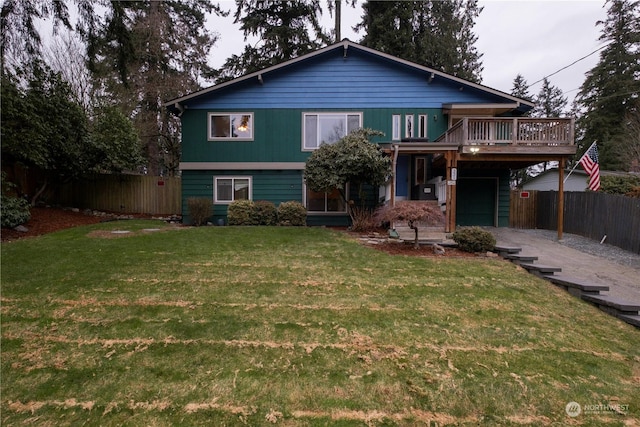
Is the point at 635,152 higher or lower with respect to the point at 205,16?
lower

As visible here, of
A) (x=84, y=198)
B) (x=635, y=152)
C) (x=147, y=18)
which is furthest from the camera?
(x=635, y=152)

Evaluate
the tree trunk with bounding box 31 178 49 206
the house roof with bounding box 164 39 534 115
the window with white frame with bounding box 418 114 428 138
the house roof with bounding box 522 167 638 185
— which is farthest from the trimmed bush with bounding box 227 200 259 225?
the house roof with bounding box 522 167 638 185

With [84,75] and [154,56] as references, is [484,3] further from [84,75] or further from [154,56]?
[84,75]

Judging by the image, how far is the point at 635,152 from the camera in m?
21.3

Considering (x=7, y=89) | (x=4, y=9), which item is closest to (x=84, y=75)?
(x=7, y=89)

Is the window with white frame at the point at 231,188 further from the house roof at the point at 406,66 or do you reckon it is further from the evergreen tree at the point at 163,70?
the evergreen tree at the point at 163,70

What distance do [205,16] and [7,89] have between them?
17711 millimetres

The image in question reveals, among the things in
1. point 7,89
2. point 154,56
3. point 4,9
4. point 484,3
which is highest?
A: point 484,3

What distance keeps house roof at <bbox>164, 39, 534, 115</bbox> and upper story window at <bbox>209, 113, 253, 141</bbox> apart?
1.03 metres

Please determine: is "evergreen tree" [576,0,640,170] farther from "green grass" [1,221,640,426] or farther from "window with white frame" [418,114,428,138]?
"green grass" [1,221,640,426]

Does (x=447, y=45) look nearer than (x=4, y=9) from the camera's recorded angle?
No

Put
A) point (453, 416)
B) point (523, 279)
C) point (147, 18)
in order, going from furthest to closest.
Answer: point (147, 18), point (523, 279), point (453, 416)

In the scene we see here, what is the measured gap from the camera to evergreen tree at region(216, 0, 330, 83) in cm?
2084

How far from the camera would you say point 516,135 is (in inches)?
392
